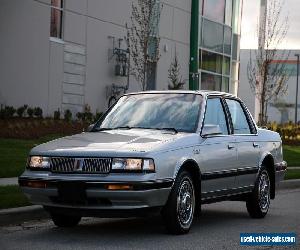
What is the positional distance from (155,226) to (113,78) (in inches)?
685

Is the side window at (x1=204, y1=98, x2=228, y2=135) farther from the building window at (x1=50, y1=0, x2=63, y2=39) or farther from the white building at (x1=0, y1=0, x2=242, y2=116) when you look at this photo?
the building window at (x1=50, y1=0, x2=63, y2=39)

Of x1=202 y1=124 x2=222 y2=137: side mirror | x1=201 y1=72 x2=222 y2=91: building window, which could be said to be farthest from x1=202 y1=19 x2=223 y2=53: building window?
x1=202 y1=124 x2=222 y2=137: side mirror

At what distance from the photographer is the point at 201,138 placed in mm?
9266

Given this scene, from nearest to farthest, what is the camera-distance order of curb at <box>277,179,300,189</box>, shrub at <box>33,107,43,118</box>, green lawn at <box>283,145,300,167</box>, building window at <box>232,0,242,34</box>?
curb at <box>277,179,300,189</box>
shrub at <box>33,107,43,118</box>
green lawn at <box>283,145,300,167</box>
building window at <box>232,0,242,34</box>

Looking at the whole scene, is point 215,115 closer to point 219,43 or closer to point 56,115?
point 56,115

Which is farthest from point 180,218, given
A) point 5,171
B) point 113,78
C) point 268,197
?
point 113,78

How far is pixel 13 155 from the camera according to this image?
15.9 m

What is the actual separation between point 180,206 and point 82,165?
4.20 feet

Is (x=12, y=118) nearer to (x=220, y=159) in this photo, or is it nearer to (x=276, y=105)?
(x=220, y=159)

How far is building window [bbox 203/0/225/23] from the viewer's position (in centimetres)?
3312

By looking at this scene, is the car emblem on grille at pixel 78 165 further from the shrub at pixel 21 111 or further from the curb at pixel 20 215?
the shrub at pixel 21 111

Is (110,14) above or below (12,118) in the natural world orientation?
above

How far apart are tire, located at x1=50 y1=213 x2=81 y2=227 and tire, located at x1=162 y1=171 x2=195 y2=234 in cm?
142

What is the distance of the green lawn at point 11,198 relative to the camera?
10062 mm
